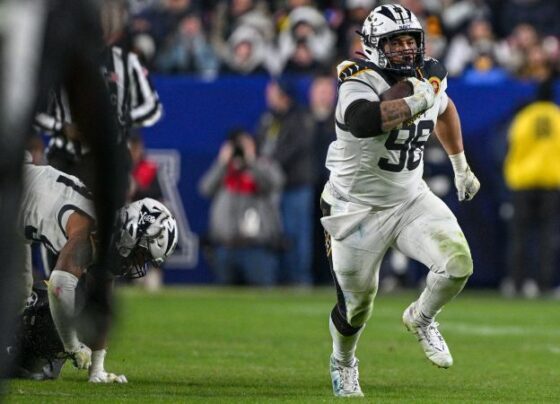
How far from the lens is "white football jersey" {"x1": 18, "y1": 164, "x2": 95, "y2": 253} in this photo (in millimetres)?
7129

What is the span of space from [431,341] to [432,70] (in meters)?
1.33

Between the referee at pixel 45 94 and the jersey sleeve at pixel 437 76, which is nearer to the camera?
the referee at pixel 45 94

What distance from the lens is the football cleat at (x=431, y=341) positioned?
22.8ft

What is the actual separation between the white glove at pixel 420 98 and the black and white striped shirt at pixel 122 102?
6.24 ft

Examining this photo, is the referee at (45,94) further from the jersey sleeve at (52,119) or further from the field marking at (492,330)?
the field marking at (492,330)

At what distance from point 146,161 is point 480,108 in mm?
3521

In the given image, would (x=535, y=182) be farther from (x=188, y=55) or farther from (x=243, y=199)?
(x=188, y=55)

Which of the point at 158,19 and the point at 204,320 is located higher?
the point at 158,19

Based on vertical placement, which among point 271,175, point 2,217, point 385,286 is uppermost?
point 2,217

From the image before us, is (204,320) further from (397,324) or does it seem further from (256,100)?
(256,100)

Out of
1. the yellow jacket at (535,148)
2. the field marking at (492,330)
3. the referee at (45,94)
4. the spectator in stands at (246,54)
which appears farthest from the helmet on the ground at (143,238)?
the spectator in stands at (246,54)

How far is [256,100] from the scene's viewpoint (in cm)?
1545

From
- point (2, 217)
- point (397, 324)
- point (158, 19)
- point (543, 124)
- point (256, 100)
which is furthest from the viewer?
point (158, 19)

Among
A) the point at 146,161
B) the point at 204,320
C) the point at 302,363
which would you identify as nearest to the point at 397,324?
the point at 204,320
